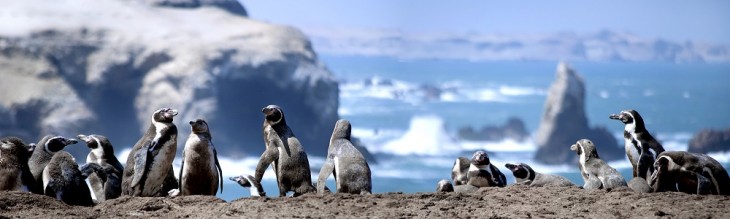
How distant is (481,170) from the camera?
1213cm

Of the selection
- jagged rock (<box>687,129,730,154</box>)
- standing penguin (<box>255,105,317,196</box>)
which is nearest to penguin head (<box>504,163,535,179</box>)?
standing penguin (<box>255,105,317,196</box>)

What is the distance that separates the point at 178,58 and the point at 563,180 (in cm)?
7881

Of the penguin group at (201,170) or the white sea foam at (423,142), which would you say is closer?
the penguin group at (201,170)

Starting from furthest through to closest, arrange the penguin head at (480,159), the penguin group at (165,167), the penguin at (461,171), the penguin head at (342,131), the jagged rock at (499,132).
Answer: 1. the jagged rock at (499,132)
2. the penguin at (461,171)
3. the penguin head at (480,159)
4. the penguin head at (342,131)
5. the penguin group at (165,167)

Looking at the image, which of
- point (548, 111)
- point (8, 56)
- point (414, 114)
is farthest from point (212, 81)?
point (414, 114)

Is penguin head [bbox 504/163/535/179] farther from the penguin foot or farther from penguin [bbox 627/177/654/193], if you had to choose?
the penguin foot

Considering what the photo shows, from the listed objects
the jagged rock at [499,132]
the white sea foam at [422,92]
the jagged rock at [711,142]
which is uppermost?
the white sea foam at [422,92]

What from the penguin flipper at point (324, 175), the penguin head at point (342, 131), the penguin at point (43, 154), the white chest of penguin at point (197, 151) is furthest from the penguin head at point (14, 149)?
the penguin head at point (342, 131)

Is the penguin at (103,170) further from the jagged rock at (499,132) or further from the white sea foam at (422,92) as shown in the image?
the white sea foam at (422,92)

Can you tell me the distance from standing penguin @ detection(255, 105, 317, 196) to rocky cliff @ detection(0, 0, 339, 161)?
70.0m

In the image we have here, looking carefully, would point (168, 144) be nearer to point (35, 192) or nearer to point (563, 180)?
point (35, 192)

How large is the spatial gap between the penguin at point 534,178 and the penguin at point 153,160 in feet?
12.0

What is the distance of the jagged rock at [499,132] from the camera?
10894 cm

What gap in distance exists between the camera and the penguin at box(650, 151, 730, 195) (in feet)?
35.3
